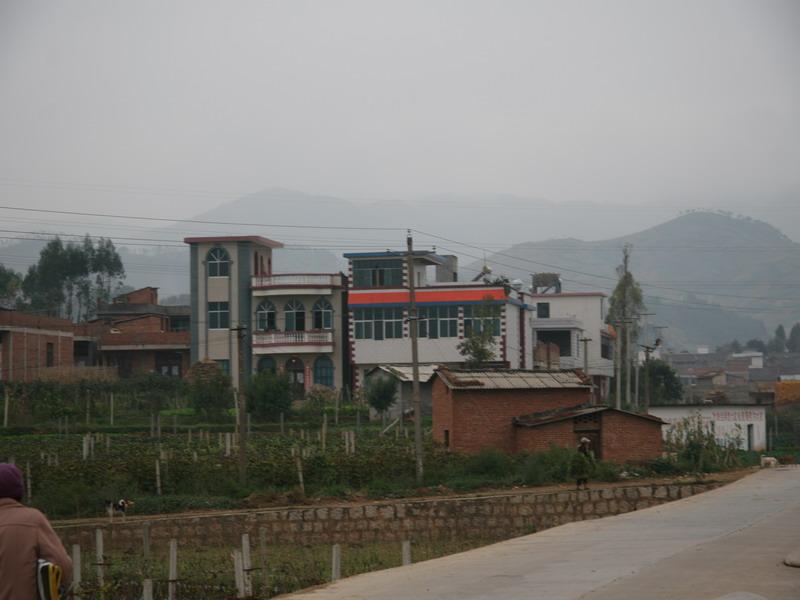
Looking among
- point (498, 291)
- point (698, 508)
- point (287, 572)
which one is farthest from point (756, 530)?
point (498, 291)

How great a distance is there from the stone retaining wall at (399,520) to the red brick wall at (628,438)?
4.94 m

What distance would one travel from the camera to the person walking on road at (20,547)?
26.0ft

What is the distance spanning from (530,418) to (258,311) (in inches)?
1282

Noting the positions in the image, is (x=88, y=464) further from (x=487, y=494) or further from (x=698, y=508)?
(x=698, y=508)

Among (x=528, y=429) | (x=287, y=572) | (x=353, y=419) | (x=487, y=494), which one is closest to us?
(x=287, y=572)

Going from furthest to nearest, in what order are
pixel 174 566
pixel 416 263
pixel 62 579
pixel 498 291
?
pixel 416 263, pixel 498 291, pixel 174 566, pixel 62 579

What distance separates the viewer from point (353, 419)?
177 ft

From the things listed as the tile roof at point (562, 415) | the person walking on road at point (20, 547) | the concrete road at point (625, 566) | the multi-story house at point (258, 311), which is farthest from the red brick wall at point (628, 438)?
the multi-story house at point (258, 311)

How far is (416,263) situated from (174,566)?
2025 inches

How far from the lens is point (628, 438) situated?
35375 millimetres

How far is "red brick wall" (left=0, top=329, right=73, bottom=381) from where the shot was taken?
6081 centimetres

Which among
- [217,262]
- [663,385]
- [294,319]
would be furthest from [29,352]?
[663,385]

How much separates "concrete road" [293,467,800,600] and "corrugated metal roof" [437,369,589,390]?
13.5 m

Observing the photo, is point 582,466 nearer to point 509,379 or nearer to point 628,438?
point 628,438
